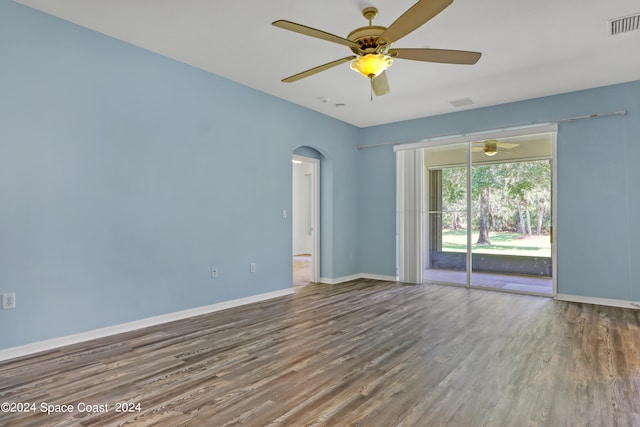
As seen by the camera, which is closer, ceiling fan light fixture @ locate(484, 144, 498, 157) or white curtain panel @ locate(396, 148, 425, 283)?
ceiling fan light fixture @ locate(484, 144, 498, 157)

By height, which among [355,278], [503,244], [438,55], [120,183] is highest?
[438,55]

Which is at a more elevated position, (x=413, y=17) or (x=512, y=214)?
(x=413, y=17)

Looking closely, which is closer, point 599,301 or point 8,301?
point 8,301

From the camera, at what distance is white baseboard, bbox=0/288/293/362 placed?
3.04 m

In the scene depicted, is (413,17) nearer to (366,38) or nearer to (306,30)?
(366,38)

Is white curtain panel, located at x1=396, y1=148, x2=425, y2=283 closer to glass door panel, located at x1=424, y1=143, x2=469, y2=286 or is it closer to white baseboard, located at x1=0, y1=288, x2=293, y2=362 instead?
glass door panel, located at x1=424, y1=143, x2=469, y2=286

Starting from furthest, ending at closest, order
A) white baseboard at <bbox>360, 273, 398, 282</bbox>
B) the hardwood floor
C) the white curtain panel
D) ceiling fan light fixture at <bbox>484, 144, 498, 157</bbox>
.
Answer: white baseboard at <bbox>360, 273, 398, 282</bbox>
the white curtain panel
ceiling fan light fixture at <bbox>484, 144, 498, 157</bbox>
the hardwood floor

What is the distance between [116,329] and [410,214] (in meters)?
4.94

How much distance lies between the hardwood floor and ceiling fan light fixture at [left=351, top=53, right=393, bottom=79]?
2.40 metres

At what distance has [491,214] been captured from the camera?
595 centimetres

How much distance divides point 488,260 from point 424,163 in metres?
2.01

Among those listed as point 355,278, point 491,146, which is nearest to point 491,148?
point 491,146

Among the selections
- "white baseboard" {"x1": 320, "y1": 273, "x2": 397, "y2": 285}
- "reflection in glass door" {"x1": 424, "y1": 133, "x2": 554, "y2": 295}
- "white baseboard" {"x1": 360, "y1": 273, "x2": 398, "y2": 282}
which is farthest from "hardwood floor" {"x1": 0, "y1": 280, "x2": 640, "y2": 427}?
"white baseboard" {"x1": 360, "y1": 273, "x2": 398, "y2": 282}

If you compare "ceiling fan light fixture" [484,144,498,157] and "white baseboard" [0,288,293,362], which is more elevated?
"ceiling fan light fixture" [484,144,498,157]
